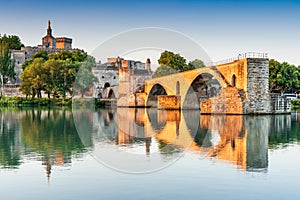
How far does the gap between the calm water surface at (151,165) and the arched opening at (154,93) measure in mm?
32951

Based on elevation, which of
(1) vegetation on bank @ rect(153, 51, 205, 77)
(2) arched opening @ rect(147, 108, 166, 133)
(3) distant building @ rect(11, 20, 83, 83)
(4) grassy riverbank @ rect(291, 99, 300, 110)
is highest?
(3) distant building @ rect(11, 20, 83, 83)

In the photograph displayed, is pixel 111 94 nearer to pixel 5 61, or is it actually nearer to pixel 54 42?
pixel 5 61

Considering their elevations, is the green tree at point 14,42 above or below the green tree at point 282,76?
above

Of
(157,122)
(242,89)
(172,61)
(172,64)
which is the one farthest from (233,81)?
Answer: (172,61)

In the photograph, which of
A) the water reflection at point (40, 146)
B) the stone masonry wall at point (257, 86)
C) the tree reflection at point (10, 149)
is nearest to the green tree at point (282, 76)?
the stone masonry wall at point (257, 86)

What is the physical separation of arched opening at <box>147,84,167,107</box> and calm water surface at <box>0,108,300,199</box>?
108ft

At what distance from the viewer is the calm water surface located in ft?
31.6

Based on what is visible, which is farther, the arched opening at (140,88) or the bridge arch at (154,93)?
the arched opening at (140,88)

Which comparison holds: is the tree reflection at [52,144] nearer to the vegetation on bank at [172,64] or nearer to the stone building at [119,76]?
the stone building at [119,76]

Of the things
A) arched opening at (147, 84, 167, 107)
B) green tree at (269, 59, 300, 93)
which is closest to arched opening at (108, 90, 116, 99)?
arched opening at (147, 84, 167, 107)

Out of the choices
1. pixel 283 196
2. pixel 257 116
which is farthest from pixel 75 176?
pixel 257 116

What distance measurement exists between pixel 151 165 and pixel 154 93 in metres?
42.7

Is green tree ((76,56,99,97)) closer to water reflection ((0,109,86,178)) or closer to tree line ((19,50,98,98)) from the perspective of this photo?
tree line ((19,50,98,98))

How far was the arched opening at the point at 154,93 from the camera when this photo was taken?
2119 inches
